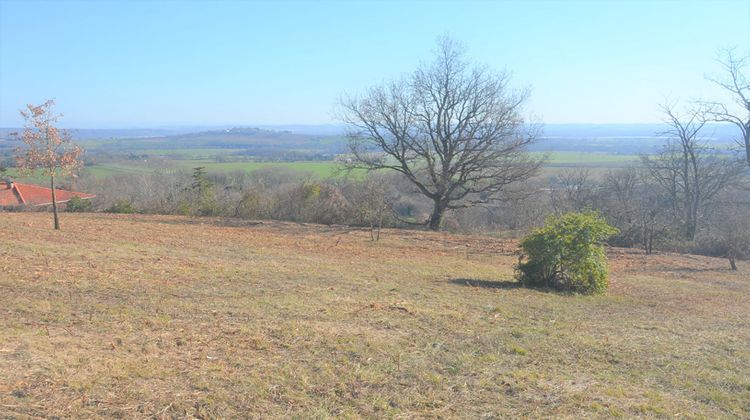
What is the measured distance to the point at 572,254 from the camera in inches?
461

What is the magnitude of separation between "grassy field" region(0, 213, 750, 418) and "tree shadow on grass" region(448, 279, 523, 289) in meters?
0.07

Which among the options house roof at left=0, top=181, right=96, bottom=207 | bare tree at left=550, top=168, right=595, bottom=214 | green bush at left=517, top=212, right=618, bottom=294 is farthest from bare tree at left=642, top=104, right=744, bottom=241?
house roof at left=0, top=181, right=96, bottom=207

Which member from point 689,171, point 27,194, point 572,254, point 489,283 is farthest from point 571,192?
point 27,194

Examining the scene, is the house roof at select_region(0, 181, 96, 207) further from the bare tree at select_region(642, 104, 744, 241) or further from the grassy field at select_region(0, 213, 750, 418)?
the bare tree at select_region(642, 104, 744, 241)

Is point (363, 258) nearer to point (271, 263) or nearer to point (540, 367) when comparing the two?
point (271, 263)

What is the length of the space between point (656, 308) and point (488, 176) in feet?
49.2

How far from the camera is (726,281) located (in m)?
15.8

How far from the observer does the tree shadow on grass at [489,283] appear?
11.8 meters

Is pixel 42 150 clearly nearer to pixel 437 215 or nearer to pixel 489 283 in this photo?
pixel 489 283

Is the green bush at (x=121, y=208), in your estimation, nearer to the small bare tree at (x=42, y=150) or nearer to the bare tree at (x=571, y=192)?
the small bare tree at (x=42, y=150)

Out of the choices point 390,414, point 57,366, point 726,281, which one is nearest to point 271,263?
point 57,366

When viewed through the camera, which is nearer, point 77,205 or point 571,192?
point 77,205

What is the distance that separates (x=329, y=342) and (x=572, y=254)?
24.0 feet

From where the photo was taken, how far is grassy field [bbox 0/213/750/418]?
452 cm
